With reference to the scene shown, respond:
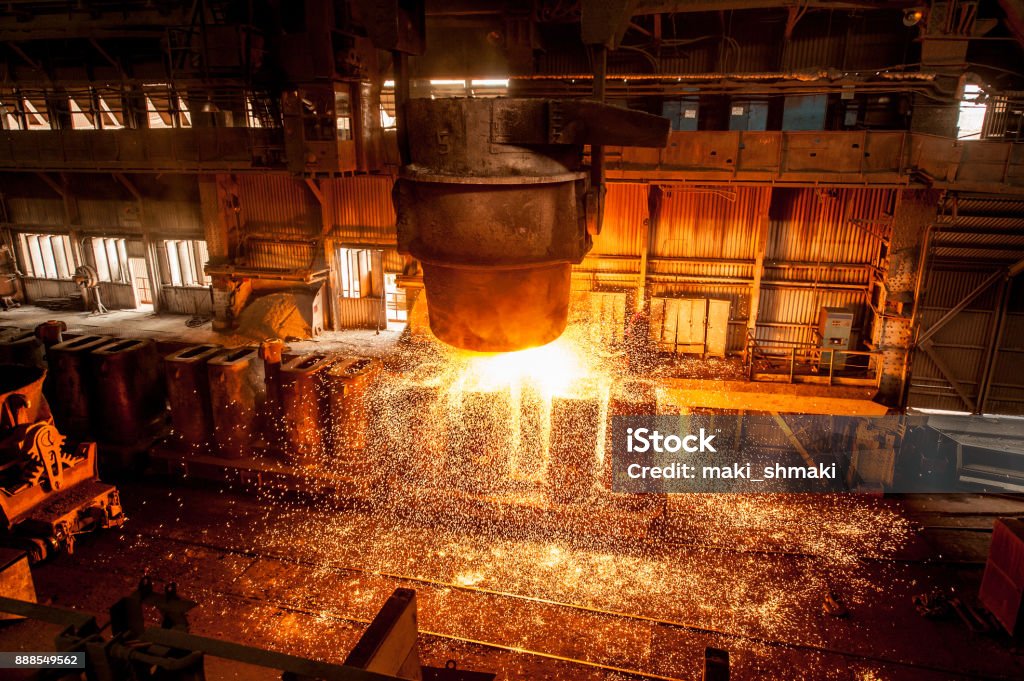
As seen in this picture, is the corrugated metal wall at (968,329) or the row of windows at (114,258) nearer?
the corrugated metal wall at (968,329)

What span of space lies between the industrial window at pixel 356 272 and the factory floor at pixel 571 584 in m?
7.12

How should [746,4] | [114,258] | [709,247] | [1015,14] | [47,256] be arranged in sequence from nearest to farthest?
1. [1015,14]
2. [746,4]
3. [709,247]
4. [114,258]
5. [47,256]

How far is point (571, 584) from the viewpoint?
589 cm

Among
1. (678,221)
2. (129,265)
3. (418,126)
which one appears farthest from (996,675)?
(129,265)

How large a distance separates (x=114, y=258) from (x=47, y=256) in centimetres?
219

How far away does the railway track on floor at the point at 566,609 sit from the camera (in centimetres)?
504

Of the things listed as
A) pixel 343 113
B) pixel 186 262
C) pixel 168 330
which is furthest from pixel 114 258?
pixel 343 113

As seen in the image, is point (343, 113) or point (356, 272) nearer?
point (343, 113)

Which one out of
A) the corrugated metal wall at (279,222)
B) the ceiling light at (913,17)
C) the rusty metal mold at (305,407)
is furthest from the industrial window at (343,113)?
the ceiling light at (913,17)

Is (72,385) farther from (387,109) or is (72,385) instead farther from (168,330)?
(387,109)

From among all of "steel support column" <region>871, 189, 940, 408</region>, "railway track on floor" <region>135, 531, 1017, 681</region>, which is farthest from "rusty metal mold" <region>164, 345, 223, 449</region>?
"steel support column" <region>871, 189, 940, 408</region>

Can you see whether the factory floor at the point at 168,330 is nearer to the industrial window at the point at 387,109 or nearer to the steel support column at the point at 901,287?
the industrial window at the point at 387,109

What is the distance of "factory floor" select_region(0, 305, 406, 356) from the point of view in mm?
12828

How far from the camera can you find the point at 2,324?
46.8ft
